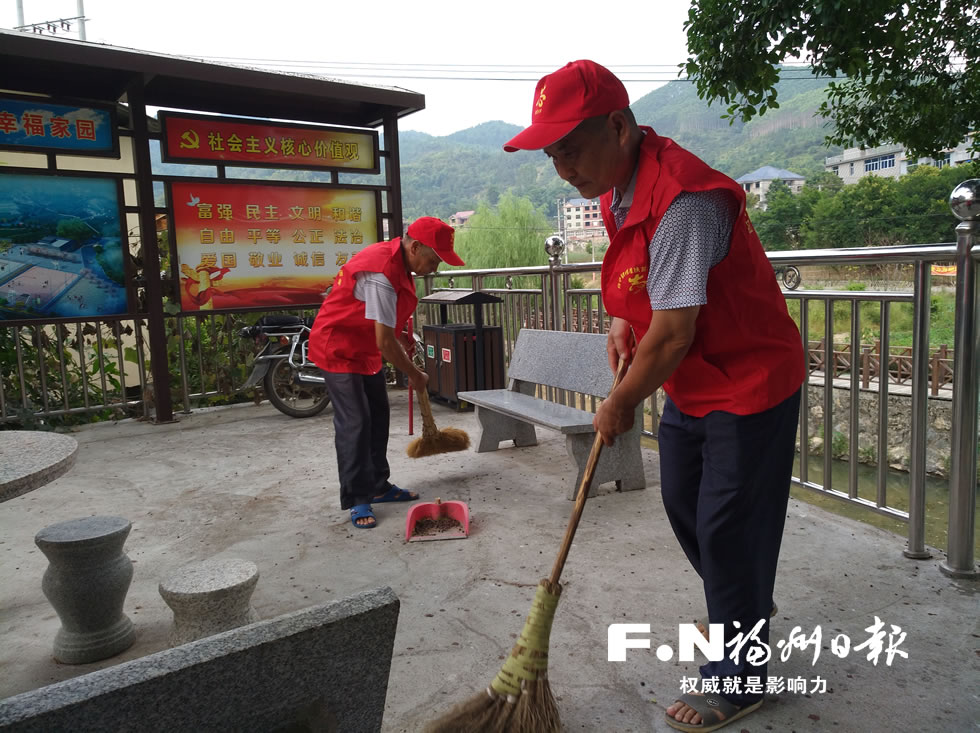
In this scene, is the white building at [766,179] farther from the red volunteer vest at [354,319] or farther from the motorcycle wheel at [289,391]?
the red volunteer vest at [354,319]

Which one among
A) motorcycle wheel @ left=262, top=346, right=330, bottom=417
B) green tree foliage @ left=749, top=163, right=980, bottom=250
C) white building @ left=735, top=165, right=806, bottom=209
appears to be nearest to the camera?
motorcycle wheel @ left=262, top=346, right=330, bottom=417

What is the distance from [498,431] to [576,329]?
47.0 inches

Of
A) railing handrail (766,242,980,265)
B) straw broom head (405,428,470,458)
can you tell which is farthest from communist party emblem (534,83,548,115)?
straw broom head (405,428,470,458)

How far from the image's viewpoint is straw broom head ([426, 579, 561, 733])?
1.98m

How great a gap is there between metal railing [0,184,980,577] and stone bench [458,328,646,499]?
52 centimetres

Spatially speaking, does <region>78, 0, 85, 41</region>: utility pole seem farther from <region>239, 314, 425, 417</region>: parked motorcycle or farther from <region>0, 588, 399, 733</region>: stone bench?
<region>0, 588, 399, 733</region>: stone bench

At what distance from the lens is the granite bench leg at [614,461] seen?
13.5ft

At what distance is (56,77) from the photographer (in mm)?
6227

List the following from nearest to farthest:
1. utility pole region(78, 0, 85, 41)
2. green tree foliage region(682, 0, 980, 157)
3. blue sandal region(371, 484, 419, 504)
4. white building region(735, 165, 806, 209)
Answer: blue sandal region(371, 484, 419, 504)
green tree foliage region(682, 0, 980, 157)
utility pole region(78, 0, 85, 41)
white building region(735, 165, 806, 209)

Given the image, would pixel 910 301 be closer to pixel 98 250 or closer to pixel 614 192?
pixel 614 192

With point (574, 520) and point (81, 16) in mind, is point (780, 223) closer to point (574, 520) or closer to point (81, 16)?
point (81, 16)

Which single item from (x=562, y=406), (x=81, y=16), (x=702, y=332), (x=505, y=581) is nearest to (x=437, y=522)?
(x=505, y=581)

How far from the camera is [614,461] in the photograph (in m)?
4.23

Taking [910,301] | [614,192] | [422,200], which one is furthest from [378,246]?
[422,200]
